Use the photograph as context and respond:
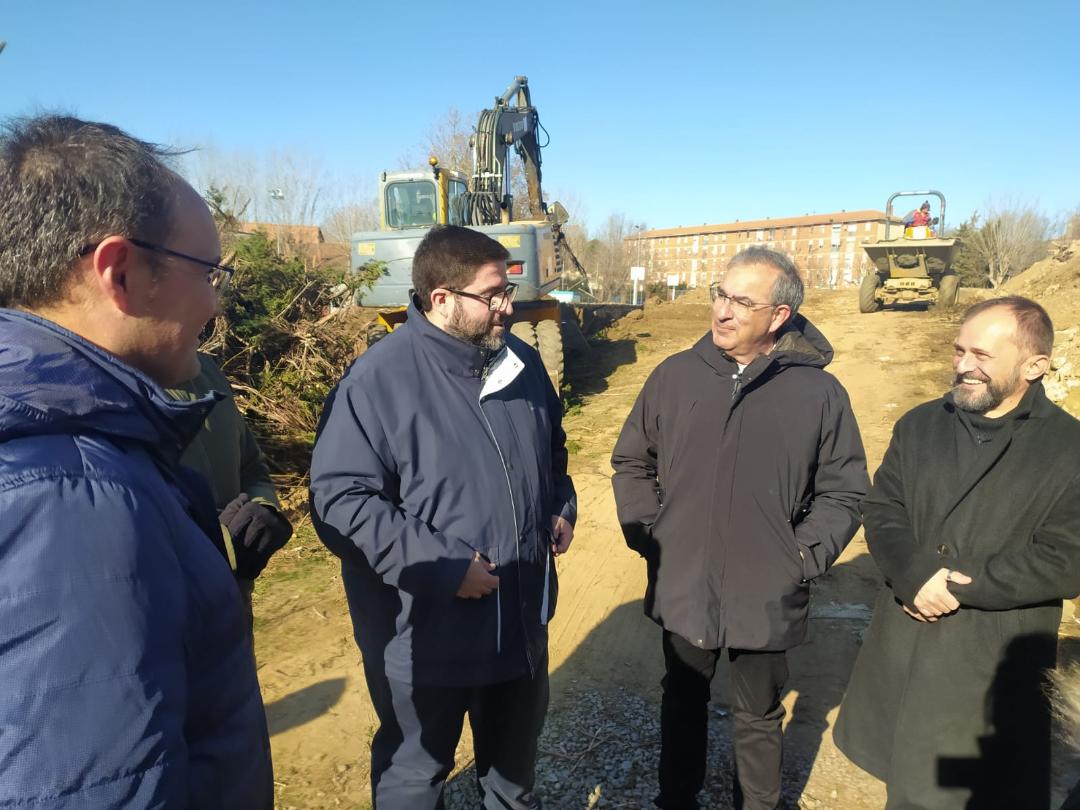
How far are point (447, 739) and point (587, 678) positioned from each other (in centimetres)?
164

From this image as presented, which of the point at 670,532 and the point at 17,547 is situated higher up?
the point at 17,547

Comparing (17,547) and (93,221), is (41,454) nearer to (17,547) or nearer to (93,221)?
(17,547)

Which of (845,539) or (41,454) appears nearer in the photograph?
(41,454)

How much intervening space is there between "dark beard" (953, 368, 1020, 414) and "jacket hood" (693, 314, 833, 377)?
433mm

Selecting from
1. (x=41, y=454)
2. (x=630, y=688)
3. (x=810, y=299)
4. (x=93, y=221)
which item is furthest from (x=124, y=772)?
(x=810, y=299)

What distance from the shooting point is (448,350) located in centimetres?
213

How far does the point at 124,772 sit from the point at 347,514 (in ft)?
3.65

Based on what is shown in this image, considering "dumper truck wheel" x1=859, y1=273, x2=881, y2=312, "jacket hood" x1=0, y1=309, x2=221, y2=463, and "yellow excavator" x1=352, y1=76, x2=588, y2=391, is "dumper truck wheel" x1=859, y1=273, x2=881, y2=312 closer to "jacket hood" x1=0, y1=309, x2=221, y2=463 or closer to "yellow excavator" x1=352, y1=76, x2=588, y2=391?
"yellow excavator" x1=352, y1=76, x2=588, y2=391

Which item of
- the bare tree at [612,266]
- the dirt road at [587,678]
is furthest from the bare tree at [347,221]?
the dirt road at [587,678]

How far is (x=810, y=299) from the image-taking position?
1986cm

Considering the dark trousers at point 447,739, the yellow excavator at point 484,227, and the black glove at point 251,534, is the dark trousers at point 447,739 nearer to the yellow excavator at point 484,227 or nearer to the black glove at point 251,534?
the black glove at point 251,534

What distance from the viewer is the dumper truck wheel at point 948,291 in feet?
47.2

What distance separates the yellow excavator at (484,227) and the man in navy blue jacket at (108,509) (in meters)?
6.49

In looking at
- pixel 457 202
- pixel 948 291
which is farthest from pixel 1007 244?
pixel 457 202
